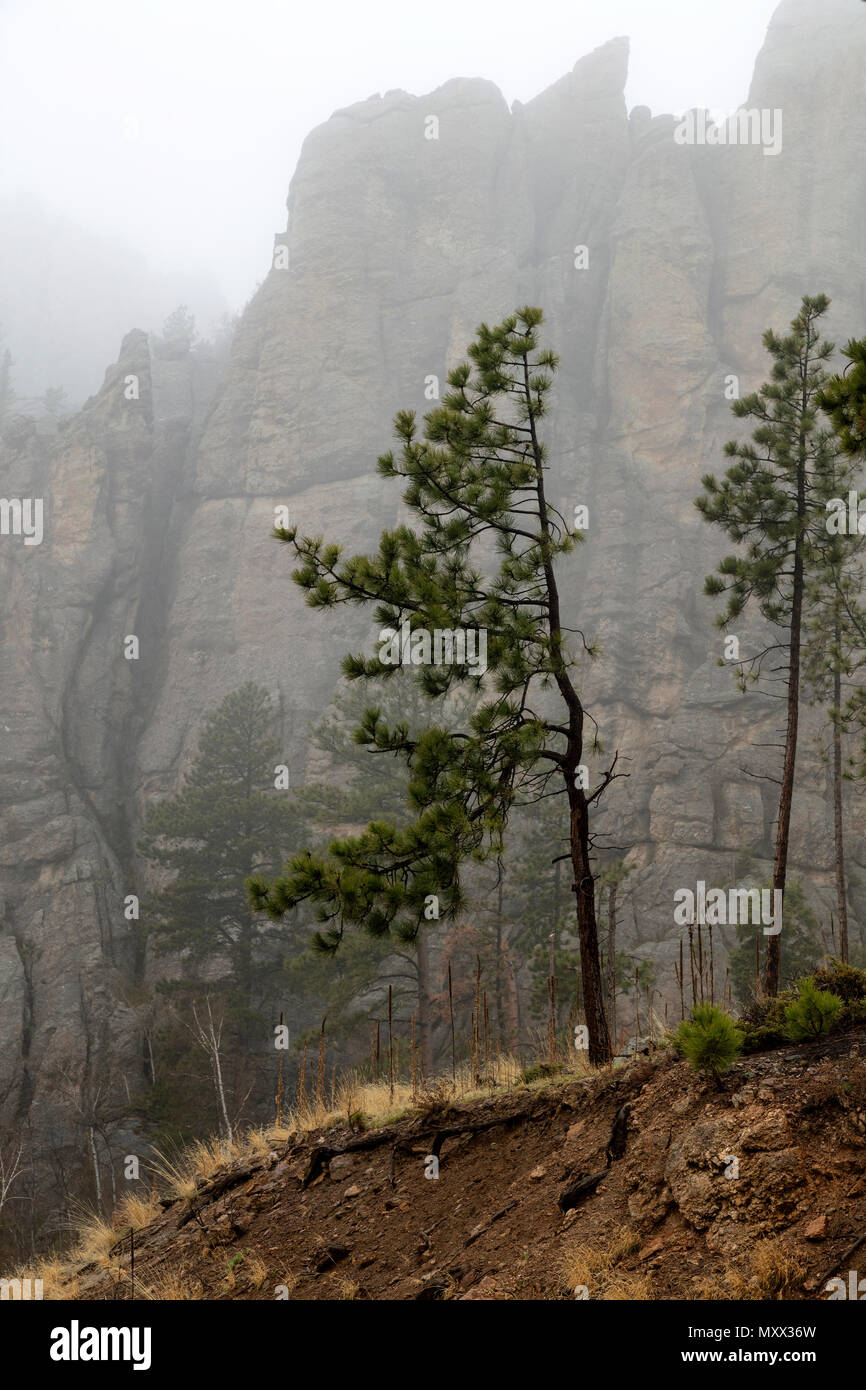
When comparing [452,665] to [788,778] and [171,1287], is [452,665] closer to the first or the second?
[171,1287]

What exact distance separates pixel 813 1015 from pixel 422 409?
55.4 metres

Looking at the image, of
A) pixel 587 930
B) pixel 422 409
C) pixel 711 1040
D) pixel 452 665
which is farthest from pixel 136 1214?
pixel 422 409

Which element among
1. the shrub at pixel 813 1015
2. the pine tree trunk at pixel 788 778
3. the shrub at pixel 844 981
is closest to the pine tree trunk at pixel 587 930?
the shrub at pixel 844 981

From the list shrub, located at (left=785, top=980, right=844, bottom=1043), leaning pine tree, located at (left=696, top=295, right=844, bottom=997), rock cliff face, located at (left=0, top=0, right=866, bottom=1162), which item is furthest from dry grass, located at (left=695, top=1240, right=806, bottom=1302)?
rock cliff face, located at (left=0, top=0, right=866, bottom=1162)

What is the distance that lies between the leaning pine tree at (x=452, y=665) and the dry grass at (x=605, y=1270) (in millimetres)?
2846

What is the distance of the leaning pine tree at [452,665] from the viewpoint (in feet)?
26.7

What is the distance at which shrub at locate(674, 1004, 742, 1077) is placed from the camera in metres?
5.89

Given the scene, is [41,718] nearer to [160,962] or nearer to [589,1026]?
[160,962]

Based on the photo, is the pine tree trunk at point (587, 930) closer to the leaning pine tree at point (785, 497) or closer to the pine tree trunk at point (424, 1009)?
the leaning pine tree at point (785, 497)

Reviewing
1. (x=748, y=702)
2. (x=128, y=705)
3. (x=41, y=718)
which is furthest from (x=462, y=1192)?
(x=128, y=705)

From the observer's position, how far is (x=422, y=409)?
58125mm

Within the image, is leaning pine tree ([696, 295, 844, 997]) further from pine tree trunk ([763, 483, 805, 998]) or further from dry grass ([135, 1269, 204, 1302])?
dry grass ([135, 1269, 204, 1302])

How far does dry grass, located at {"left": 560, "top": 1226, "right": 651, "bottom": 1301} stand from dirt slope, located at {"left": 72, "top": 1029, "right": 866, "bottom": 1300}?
2cm

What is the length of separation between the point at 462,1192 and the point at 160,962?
31.3 metres
